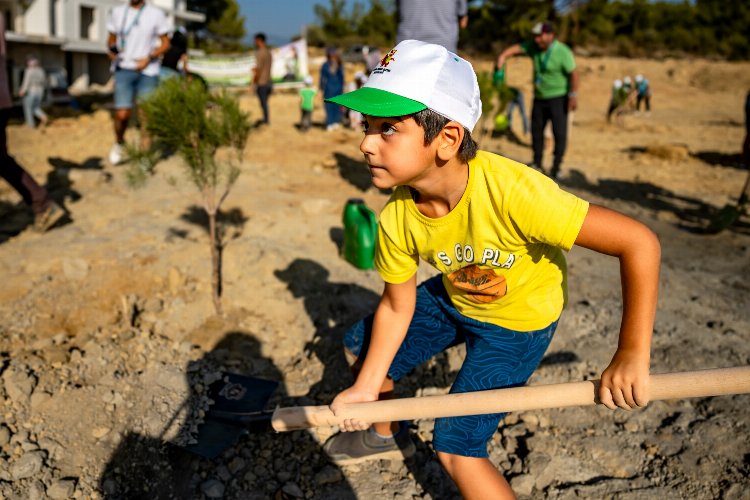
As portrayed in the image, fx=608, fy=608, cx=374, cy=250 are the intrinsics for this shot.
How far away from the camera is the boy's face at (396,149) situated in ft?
5.73

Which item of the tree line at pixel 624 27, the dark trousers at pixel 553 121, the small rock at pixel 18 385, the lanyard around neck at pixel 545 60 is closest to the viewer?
the small rock at pixel 18 385

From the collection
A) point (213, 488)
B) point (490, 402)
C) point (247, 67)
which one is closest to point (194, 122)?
point (213, 488)

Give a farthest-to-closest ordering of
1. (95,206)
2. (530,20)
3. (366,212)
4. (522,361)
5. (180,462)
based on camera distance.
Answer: (530,20) → (95,206) → (366,212) → (180,462) → (522,361)

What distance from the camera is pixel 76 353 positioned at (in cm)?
295

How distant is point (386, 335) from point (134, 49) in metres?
5.18

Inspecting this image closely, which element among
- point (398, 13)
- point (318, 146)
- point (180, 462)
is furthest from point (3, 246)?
point (318, 146)

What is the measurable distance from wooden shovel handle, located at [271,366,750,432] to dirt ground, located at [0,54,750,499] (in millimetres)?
594

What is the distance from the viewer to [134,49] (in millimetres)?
6098

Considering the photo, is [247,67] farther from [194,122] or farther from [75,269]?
[194,122]

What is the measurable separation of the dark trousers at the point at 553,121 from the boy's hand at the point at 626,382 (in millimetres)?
5099

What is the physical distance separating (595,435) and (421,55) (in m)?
1.81

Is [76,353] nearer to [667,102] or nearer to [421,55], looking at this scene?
[421,55]

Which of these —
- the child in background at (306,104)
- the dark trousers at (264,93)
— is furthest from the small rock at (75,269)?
the dark trousers at (264,93)

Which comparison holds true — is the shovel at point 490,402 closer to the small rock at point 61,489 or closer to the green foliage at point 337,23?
the small rock at point 61,489
